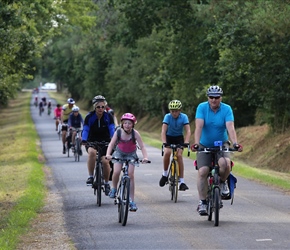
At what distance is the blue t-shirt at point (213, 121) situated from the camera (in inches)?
493

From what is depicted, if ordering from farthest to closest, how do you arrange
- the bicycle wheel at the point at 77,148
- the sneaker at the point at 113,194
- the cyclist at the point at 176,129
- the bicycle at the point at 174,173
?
the bicycle wheel at the point at 77,148
the cyclist at the point at 176,129
the bicycle at the point at 174,173
the sneaker at the point at 113,194

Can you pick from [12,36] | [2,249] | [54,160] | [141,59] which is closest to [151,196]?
[2,249]

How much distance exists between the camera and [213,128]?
1258 cm

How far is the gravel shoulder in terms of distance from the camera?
1122cm

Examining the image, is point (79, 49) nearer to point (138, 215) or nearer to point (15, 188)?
point (15, 188)

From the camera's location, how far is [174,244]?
10.9 meters

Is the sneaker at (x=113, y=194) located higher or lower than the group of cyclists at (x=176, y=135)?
lower

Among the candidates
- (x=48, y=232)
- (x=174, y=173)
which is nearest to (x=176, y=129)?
(x=174, y=173)

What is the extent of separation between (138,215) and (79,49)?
62291 millimetres

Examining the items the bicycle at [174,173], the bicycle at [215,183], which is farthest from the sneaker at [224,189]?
the bicycle at [174,173]

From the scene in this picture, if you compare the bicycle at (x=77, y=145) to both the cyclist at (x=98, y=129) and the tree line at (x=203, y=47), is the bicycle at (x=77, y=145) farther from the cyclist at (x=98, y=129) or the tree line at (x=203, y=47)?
the cyclist at (x=98, y=129)

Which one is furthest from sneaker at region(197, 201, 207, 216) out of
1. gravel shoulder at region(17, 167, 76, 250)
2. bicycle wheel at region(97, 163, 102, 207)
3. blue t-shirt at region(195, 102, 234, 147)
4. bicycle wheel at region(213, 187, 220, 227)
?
bicycle wheel at region(97, 163, 102, 207)

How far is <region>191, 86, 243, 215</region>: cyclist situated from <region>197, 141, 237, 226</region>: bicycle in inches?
3.1

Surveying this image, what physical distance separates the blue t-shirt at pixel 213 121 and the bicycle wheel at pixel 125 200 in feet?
4.50
